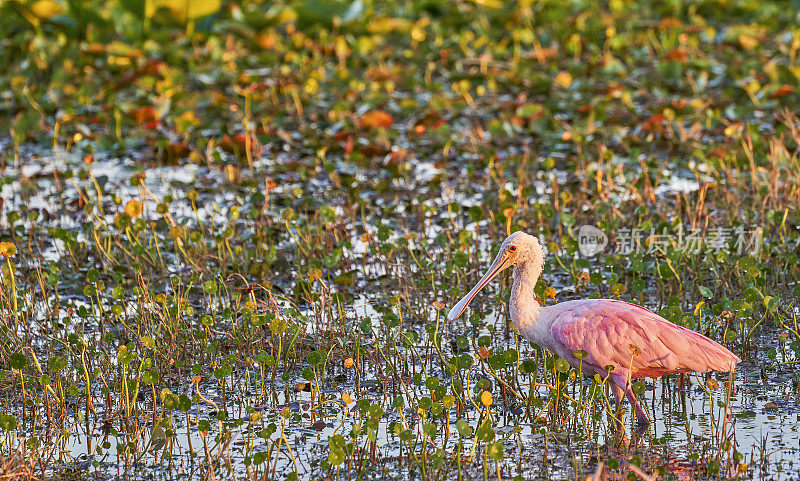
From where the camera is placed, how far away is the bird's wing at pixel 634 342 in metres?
4.17

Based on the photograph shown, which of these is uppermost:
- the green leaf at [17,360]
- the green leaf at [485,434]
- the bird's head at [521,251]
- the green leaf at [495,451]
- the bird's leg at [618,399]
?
the bird's head at [521,251]

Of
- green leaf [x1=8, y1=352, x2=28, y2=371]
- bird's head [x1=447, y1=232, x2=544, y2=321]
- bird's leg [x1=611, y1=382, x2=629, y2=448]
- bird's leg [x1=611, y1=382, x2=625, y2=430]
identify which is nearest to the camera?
bird's leg [x1=611, y1=382, x2=629, y2=448]

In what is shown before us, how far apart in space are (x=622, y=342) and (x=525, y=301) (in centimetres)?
43

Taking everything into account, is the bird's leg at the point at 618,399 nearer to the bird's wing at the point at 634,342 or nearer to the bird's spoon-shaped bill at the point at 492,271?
the bird's wing at the point at 634,342

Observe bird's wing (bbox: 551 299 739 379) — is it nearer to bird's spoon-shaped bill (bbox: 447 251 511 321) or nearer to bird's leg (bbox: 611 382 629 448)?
bird's leg (bbox: 611 382 629 448)

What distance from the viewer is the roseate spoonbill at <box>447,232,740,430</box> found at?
4176mm

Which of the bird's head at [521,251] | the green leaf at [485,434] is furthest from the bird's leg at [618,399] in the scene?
the green leaf at [485,434]

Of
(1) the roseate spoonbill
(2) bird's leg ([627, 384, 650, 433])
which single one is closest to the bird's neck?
(1) the roseate spoonbill

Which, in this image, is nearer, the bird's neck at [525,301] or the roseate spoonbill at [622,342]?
the roseate spoonbill at [622,342]

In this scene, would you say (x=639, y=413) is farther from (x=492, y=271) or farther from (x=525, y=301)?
(x=492, y=271)

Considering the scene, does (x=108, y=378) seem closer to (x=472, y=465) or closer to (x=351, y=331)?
(x=351, y=331)

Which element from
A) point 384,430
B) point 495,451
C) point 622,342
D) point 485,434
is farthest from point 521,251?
point 495,451

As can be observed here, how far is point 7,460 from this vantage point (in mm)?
3838

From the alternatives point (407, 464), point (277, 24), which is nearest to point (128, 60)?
point (277, 24)
